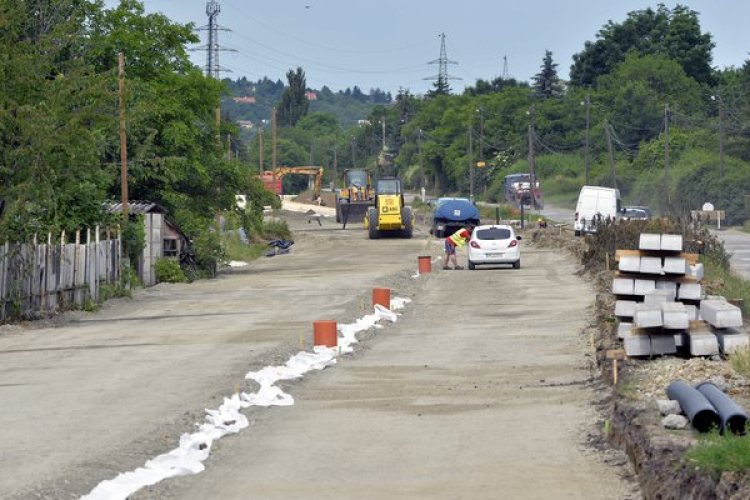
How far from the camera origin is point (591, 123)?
143 m

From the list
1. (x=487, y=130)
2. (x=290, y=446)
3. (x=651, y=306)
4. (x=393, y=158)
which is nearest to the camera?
(x=290, y=446)

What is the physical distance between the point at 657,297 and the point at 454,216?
53.8 m

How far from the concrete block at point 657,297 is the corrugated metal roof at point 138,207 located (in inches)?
1046

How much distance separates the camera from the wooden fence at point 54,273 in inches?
1296

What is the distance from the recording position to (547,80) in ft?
559

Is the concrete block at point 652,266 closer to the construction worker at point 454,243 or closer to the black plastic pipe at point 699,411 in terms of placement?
the black plastic pipe at point 699,411

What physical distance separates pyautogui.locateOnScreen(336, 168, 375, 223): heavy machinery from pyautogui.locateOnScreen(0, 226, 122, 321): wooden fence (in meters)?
47.6

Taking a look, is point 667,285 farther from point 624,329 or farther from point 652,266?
point 624,329

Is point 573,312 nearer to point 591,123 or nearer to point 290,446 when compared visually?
point 290,446

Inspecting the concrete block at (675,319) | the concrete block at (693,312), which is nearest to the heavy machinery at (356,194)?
the concrete block at (693,312)

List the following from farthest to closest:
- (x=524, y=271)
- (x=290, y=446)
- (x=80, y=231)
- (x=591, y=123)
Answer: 1. (x=591, y=123)
2. (x=524, y=271)
3. (x=80, y=231)
4. (x=290, y=446)

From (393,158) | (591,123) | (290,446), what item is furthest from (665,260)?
(393,158)

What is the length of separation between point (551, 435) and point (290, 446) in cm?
297

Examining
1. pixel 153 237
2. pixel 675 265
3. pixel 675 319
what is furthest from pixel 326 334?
pixel 153 237
